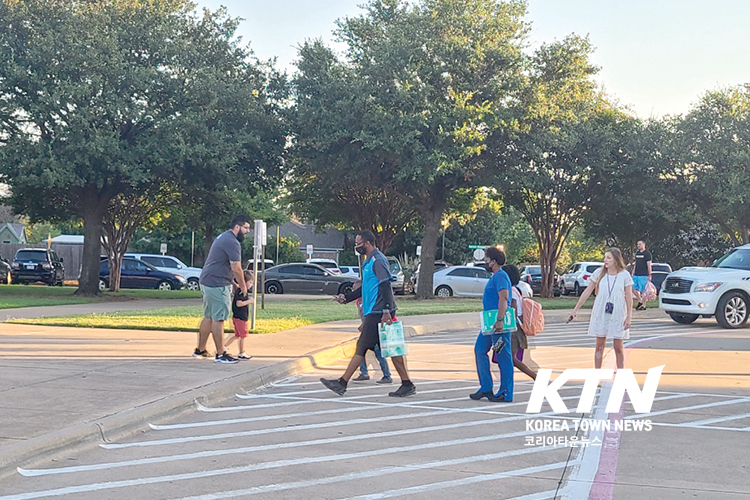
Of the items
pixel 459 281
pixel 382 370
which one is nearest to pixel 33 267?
pixel 459 281

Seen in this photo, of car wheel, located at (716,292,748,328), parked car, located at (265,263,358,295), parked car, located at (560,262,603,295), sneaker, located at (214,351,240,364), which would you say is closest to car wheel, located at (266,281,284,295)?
parked car, located at (265,263,358,295)

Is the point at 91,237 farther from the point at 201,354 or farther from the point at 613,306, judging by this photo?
the point at 613,306

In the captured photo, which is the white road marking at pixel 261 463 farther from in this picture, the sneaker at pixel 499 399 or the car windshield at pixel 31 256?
the car windshield at pixel 31 256

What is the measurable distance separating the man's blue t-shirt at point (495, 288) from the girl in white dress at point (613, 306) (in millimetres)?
2057

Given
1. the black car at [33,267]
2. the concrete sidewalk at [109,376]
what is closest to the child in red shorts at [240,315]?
the concrete sidewalk at [109,376]

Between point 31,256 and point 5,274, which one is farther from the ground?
point 31,256

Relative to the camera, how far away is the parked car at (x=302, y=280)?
3775 cm

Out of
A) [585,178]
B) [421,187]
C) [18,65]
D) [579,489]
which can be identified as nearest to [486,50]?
[421,187]

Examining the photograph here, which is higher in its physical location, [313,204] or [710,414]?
[313,204]

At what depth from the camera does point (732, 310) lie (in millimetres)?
20000

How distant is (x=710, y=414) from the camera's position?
9078 mm

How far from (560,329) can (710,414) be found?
11.2 m

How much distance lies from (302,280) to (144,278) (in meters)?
7.54

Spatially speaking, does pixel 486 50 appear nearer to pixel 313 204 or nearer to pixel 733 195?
pixel 733 195
